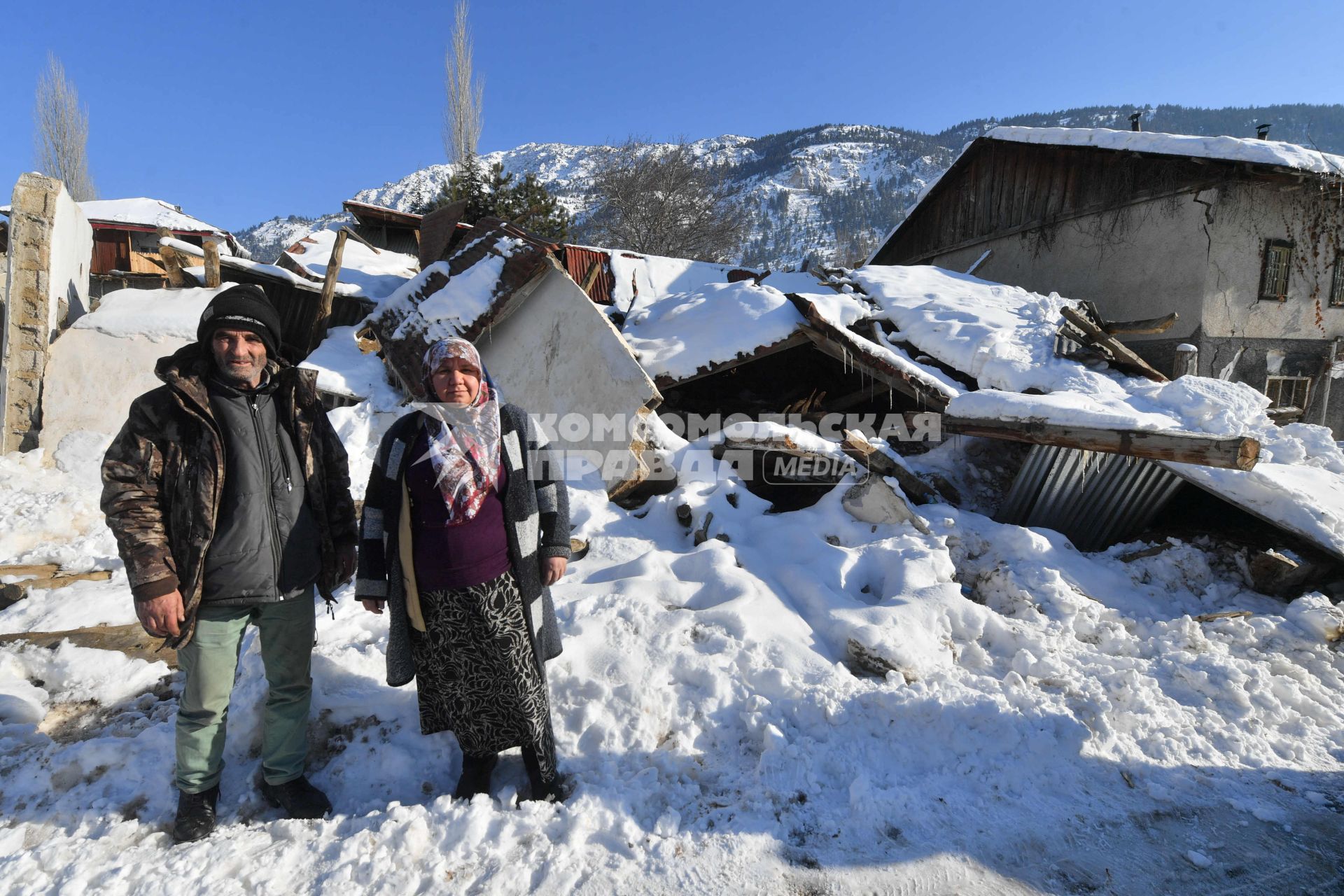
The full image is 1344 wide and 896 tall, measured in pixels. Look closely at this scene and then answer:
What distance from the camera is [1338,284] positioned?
10.6 metres

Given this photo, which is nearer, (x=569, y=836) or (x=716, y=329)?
(x=569, y=836)

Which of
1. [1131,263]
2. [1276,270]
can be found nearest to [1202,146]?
[1131,263]

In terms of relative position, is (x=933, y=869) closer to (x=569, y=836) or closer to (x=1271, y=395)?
(x=569, y=836)

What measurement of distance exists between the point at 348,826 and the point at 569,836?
2.56 ft

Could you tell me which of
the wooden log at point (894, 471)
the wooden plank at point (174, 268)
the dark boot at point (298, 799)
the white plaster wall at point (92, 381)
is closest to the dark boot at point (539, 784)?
the dark boot at point (298, 799)

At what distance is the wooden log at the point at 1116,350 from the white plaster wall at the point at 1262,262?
4.92 metres

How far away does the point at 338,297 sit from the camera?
8688 mm

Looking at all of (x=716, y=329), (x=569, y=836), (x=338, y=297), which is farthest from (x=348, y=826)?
(x=338, y=297)

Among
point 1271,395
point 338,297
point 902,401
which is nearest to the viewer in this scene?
point 902,401

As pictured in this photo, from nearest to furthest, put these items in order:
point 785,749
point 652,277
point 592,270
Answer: point 785,749, point 592,270, point 652,277

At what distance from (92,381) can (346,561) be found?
6.19 m

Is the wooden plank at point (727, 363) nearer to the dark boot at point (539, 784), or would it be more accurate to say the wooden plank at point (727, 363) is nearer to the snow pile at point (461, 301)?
the snow pile at point (461, 301)

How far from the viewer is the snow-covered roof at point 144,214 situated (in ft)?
81.5

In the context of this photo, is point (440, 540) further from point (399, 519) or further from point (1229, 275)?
point (1229, 275)
